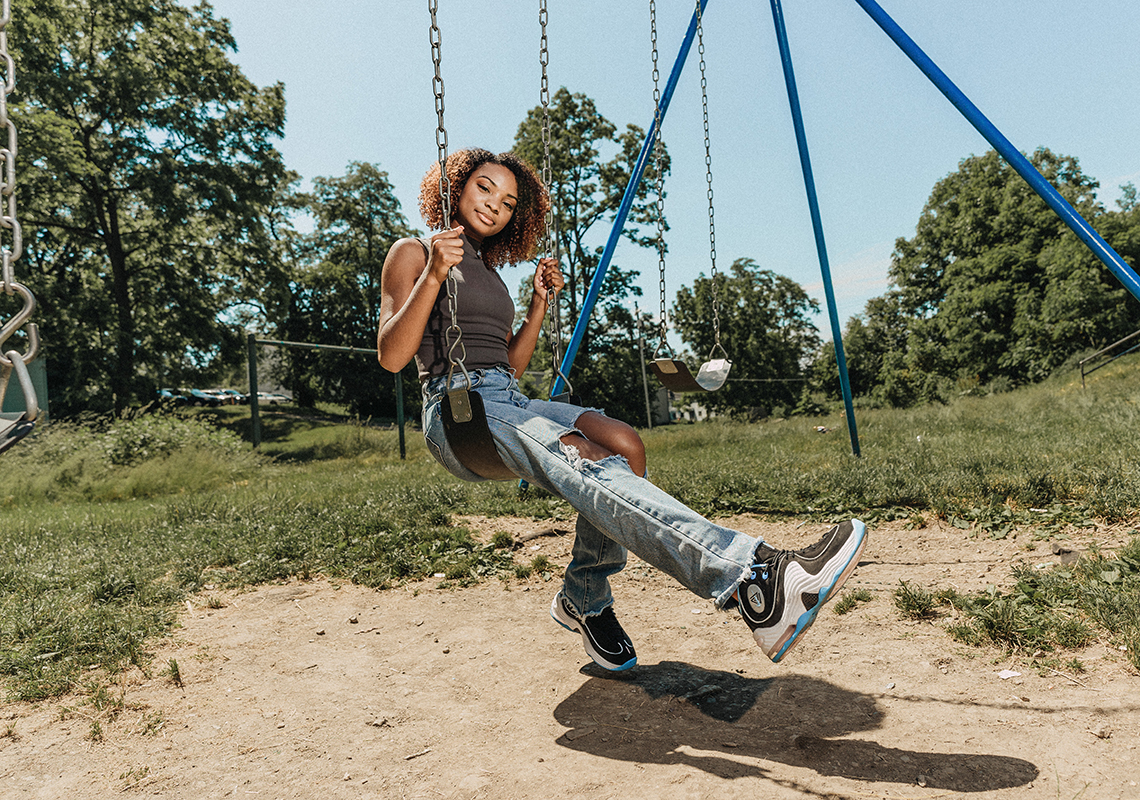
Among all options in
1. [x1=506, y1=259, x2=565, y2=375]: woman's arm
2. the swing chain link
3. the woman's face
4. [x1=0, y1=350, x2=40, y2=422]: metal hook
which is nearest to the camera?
[x1=0, y1=350, x2=40, y2=422]: metal hook

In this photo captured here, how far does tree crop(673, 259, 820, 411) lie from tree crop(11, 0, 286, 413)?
1765cm

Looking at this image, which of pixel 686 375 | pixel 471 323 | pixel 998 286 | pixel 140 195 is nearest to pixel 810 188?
pixel 686 375

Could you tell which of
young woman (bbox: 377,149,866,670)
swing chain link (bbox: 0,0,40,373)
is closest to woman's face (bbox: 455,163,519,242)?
young woman (bbox: 377,149,866,670)

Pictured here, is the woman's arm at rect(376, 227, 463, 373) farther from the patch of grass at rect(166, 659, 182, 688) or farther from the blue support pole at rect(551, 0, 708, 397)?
the blue support pole at rect(551, 0, 708, 397)

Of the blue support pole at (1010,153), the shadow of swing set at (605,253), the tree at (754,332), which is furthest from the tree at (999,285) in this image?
the blue support pole at (1010,153)

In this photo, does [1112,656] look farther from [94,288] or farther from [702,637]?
[94,288]

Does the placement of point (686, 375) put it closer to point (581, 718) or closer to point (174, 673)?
point (581, 718)

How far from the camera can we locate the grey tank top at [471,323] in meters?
2.36

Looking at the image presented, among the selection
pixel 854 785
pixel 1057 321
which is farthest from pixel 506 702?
pixel 1057 321

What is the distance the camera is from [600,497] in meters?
1.88

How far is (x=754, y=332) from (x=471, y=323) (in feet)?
122

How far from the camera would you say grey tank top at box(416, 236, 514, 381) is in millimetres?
2363

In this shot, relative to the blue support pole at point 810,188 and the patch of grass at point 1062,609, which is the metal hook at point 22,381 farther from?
the blue support pole at point 810,188

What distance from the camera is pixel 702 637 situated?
277 centimetres
